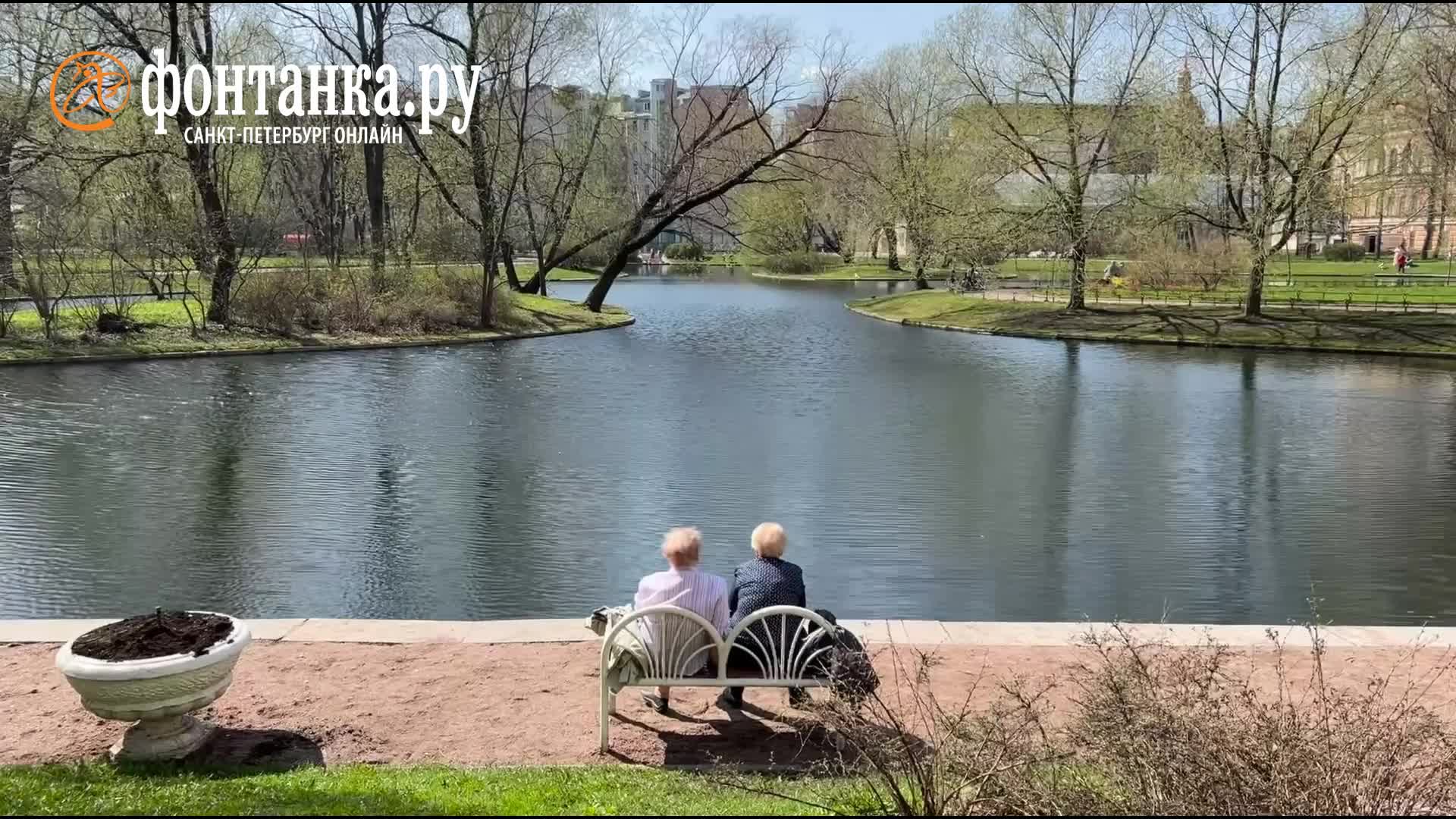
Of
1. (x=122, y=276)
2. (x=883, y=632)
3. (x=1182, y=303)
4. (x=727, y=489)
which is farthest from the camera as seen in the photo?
(x=1182, y=303)

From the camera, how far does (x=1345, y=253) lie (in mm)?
62281

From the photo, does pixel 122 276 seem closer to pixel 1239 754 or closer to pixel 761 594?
pixel 761 594

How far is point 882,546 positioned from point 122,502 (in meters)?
7.70

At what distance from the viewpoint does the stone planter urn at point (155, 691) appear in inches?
180

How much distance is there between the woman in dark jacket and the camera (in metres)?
5.39

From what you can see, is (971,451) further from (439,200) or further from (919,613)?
(439,200)

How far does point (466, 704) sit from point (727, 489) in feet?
21.3

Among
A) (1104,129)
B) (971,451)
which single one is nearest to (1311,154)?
(1104,129)

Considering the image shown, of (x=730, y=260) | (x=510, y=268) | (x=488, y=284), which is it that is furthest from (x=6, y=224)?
(x=730, y=260)

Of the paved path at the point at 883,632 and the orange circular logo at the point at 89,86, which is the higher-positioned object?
the orange circular logo at the point at 89,86

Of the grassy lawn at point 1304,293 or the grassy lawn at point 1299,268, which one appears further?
the grassy lawn at point 1299,268

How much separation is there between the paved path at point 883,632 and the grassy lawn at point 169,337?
1979cm

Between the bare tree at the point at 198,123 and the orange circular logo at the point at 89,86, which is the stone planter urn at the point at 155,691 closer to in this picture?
the bare tree at the point at 198,123

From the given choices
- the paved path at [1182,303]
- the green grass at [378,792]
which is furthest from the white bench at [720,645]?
the paved path at [1182,303]
